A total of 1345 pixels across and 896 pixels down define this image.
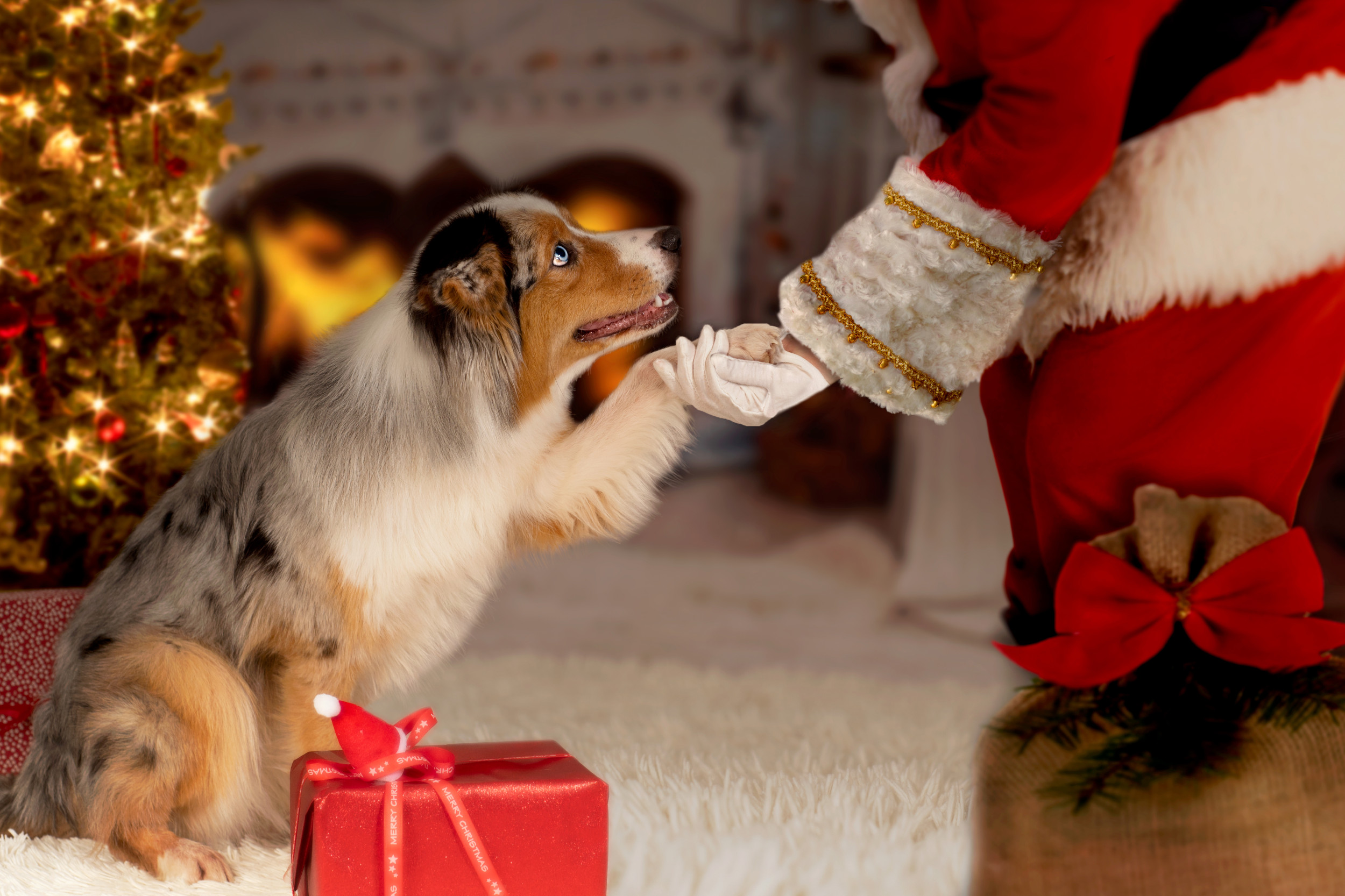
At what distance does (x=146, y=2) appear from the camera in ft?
7.65

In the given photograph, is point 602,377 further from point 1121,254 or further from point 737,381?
point 1121,254

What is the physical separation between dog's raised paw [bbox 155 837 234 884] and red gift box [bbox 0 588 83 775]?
2.22ft

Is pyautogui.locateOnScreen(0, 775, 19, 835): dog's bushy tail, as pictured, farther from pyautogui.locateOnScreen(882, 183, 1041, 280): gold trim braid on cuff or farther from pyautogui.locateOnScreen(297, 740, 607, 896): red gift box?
pyautogui.locateOnScreen(882, 183, 1041, 280): gold trim braid on cuff

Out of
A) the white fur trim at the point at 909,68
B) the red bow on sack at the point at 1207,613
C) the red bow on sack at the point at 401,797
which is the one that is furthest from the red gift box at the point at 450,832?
the white fur trim at the point at 909,68

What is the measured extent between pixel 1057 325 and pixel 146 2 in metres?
2.13

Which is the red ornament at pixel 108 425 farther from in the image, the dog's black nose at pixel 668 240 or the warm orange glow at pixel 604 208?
the warm orange glow at pixel 604 208

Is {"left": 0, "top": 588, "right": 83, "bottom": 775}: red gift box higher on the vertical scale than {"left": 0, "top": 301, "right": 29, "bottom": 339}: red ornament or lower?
lower

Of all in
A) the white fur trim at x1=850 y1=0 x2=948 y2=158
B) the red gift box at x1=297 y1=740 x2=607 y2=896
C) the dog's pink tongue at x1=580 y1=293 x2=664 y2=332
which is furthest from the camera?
the dog's pink tongue at x1=580 y1=293 x2=664 y2=332

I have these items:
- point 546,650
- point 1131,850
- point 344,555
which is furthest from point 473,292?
point 546,650

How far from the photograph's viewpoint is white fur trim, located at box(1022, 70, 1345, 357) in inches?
43.2

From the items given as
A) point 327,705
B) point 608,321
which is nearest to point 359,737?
point 327,705

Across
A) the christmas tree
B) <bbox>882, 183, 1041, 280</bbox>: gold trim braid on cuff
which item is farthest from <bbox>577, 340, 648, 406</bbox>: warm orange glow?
<bbox>882, 183, 1041, 280</bbox>: gold trim braid on cuff

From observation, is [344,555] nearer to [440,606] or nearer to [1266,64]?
[440,606]

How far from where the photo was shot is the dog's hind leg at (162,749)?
1.59 metres
